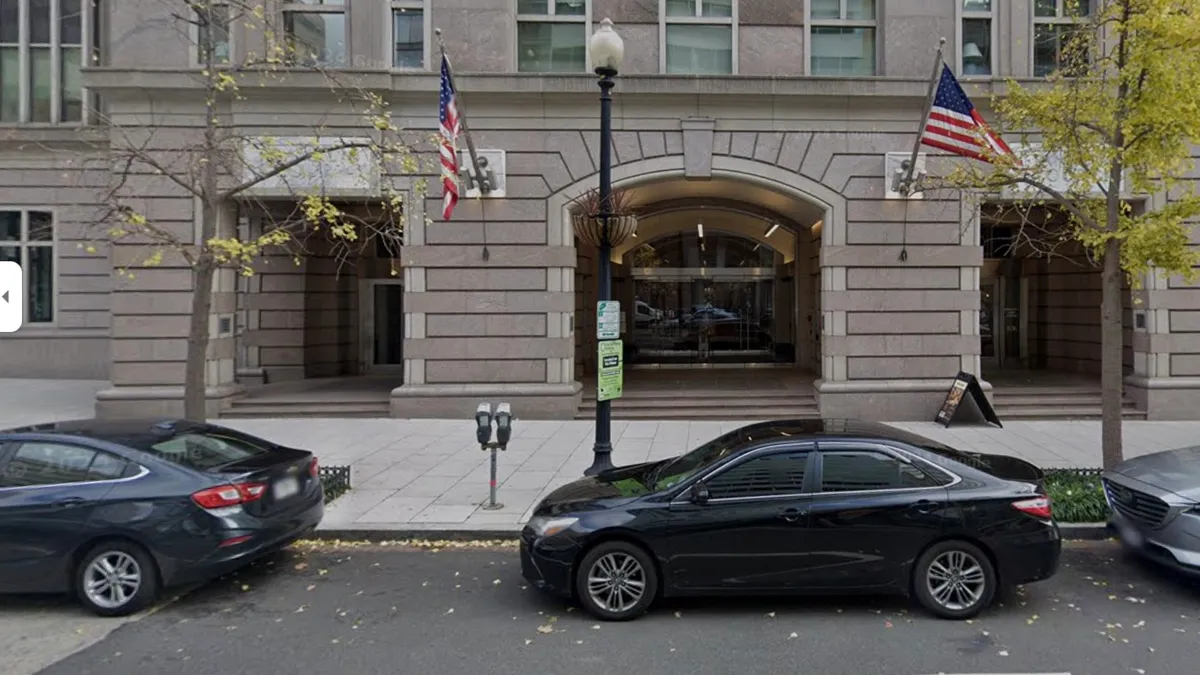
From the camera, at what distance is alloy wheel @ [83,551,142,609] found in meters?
5.00

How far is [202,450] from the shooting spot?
5.67m

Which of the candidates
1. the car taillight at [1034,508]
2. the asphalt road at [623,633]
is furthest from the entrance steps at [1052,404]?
the car taillight at [1034,508]

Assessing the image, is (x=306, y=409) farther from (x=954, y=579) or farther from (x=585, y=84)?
(x=954, y=579)

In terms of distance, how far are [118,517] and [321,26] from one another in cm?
1143

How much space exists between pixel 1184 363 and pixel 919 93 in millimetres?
7020

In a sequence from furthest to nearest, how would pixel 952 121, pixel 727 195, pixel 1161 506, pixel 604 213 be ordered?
pixel 727 195 < pixel 952 121 < pixel 604 213 < pixel 1161 506

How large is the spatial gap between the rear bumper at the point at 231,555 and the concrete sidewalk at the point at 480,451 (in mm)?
1362

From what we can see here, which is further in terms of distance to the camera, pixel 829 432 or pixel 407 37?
pixel 407 37

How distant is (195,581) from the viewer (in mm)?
5129

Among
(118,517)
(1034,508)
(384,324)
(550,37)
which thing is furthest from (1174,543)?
(384,324)

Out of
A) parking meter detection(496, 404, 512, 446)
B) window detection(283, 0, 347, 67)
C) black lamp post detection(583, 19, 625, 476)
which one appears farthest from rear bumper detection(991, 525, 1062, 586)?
window detection(283, 0, 347, 67)

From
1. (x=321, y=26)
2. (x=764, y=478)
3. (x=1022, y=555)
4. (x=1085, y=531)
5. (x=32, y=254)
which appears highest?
(x=321, y=26)

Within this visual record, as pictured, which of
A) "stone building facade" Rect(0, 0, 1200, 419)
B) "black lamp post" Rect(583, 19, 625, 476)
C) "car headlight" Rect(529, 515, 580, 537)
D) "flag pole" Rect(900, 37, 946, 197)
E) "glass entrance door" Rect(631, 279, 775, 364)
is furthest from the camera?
"glass entrance door" Rect(631, 279, 775, 364)

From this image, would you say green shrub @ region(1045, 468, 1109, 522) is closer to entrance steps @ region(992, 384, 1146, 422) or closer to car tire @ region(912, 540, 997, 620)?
car tire @ region(912, 540, 997, 620)
